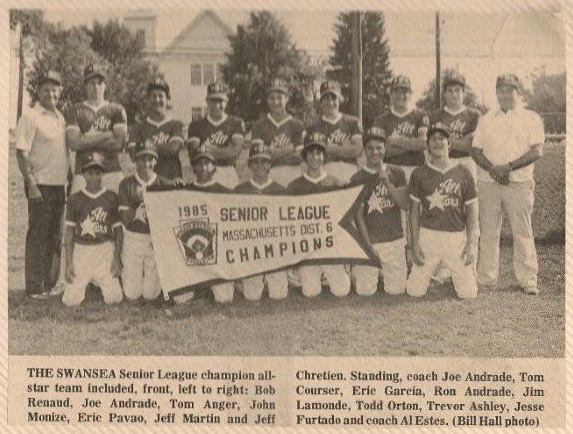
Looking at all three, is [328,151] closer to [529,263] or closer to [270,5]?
[270,5]

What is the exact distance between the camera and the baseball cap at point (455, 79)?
16.8 feet

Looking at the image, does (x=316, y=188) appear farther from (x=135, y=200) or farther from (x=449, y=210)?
(x=135, y=200)

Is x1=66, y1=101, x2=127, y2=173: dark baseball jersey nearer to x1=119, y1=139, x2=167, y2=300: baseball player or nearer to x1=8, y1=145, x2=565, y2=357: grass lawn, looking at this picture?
x1=119, y1=139, x2=167, y2=300: baseball player

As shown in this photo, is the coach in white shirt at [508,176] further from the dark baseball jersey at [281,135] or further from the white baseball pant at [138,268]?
the white baseball pant at [138,268]

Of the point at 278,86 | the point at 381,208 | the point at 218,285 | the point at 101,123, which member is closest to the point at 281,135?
the point at 278,86

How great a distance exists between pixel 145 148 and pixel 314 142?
3.15ft

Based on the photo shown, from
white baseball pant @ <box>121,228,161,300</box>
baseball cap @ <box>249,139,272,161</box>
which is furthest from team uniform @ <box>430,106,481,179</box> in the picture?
white baseball pant @ <box>121,228,161,300</box>

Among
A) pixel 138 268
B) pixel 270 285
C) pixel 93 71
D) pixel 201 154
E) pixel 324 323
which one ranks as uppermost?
pixel 93 71

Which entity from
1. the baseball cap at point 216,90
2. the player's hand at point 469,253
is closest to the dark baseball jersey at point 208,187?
the baseball cap at point 216,90

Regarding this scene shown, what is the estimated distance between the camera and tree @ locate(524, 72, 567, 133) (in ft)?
16.7

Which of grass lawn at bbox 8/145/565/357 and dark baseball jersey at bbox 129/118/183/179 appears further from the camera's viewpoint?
dark baseball jersey at bbox 129/118/183/179

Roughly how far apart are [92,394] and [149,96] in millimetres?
1699

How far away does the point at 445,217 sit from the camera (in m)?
5.14

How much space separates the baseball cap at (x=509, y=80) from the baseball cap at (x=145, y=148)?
6.53ft
